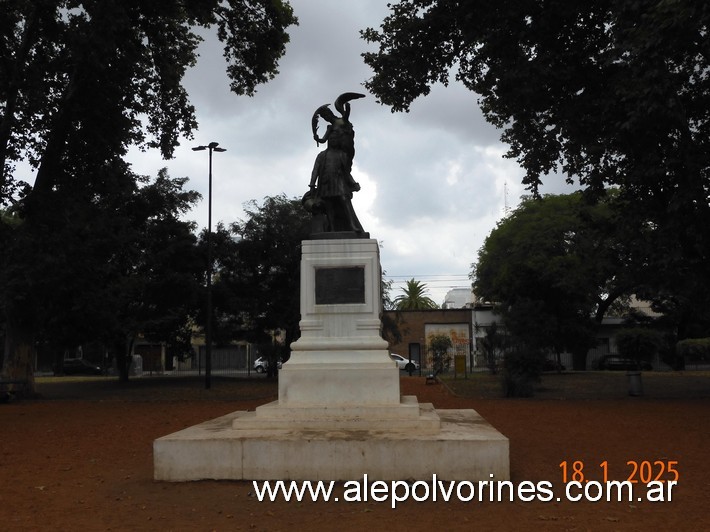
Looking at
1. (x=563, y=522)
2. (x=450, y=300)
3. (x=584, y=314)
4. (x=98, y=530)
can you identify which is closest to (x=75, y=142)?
(x=98, y=530)

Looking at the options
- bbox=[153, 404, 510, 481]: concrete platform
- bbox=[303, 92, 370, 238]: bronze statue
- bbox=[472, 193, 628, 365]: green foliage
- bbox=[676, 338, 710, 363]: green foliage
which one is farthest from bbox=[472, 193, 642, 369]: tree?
bbox=[153, 404, 510, 481]: concrete platform

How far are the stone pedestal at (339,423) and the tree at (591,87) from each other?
314 inches

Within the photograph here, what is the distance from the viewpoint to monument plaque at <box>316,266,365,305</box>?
8211mm

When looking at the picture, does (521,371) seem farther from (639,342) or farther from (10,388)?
(639,342)

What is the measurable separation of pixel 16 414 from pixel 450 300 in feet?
215

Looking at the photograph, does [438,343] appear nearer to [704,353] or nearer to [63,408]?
[704,353]

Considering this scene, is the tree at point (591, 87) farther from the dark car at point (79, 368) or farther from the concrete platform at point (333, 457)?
the dark car at point (79, 368)

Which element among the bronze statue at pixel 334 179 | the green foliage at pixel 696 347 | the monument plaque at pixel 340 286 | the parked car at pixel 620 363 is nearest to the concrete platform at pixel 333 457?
the monument plaque at pixel 340 286

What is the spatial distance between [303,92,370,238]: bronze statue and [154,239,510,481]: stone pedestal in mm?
615

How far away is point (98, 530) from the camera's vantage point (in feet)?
16.5

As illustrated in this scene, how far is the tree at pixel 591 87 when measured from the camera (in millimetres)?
12883

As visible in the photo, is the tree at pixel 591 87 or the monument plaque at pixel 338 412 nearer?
the monument plaque at pixel 338 412

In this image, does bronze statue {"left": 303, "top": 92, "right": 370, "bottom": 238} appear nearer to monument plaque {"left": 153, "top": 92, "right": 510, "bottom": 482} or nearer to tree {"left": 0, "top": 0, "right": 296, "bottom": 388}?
monument plaque {"left": 153, "top": 92, "right": 510, "bottom": 482}

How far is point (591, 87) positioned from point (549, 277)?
20.8m
